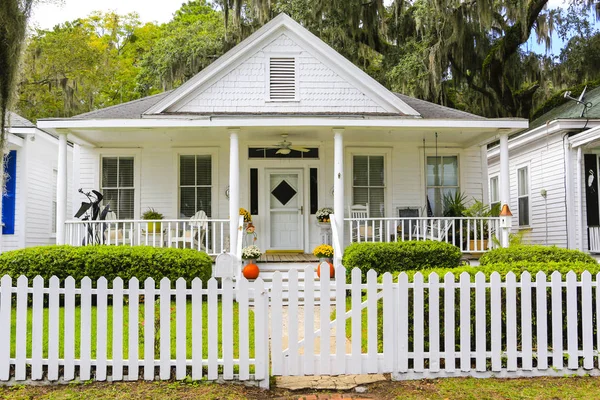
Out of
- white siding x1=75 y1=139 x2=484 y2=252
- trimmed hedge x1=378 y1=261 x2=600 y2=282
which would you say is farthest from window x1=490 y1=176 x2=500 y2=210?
trimmed hedge x1=378 y1=261 x2=600 y2=282

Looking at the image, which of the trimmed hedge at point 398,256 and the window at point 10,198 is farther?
the window at point 10,198

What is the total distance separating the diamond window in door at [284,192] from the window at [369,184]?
1.38 meters

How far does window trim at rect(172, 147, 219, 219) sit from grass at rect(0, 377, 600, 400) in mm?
7721

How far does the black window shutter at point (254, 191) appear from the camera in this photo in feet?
41.3

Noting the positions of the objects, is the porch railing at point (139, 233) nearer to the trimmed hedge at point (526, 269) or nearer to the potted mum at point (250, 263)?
the potted mum at point (250, 263)

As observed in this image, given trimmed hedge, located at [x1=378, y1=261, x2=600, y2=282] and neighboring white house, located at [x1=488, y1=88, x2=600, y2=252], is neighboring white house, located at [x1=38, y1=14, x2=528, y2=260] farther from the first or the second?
trimmed hedge, located at [x1=378, y1=261, x2=600, y2=282]

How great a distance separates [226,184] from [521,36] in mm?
12475

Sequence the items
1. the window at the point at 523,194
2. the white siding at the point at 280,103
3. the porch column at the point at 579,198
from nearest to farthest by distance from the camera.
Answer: the white siding at the point at 280,103 → the porch column at the point at 579,198 → the window at the point at 523,194

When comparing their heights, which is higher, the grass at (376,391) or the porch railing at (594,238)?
the porch railing at (594,238)

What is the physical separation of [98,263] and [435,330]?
17.3 ft

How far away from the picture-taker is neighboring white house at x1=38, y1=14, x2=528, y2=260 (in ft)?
36.8

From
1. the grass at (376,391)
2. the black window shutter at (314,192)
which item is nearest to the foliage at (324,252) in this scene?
the black window shutter at (314,192)

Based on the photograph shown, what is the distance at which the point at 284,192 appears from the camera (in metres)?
12.6

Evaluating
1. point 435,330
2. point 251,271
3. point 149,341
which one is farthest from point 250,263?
point 435,330
